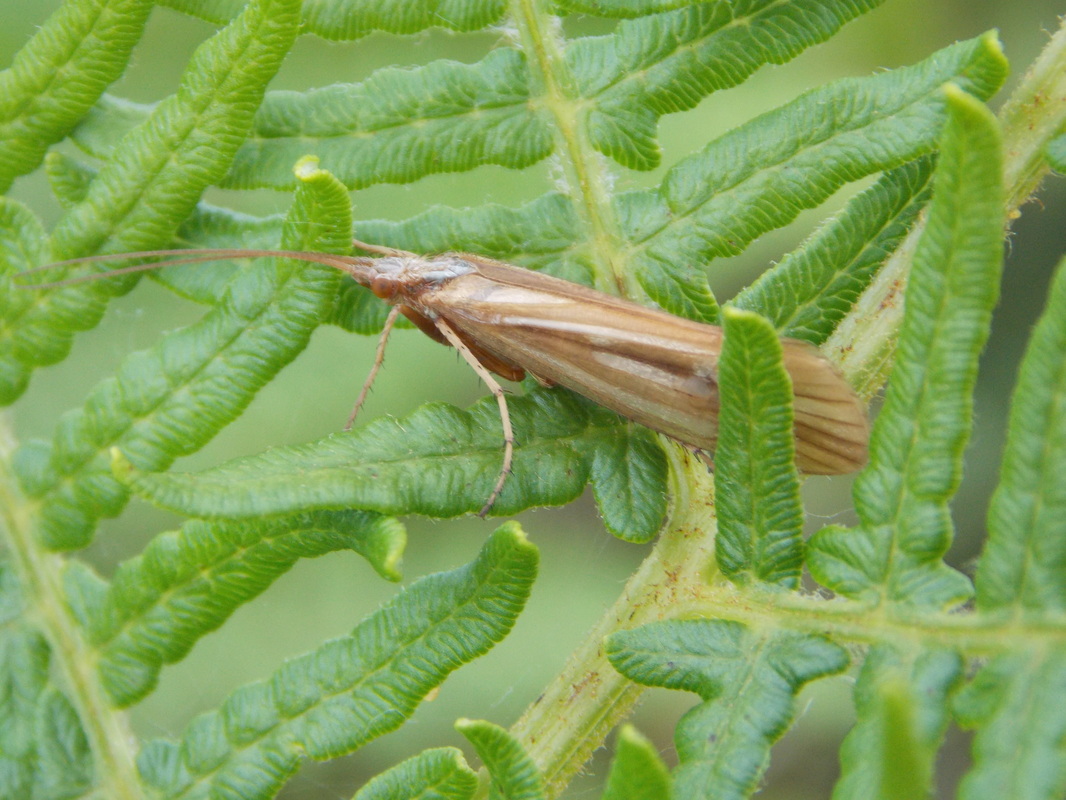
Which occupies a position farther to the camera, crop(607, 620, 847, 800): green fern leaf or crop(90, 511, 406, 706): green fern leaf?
crop(90, 511, 406, 706): green fern leaf

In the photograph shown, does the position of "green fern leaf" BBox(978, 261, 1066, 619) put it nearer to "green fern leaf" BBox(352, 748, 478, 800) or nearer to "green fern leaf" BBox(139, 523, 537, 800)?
"green fern leaf" BBox(139, 523, 537, 800)

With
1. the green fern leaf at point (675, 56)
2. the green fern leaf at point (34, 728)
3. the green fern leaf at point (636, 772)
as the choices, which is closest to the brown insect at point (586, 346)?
the green fern leaf at point (675, 56)

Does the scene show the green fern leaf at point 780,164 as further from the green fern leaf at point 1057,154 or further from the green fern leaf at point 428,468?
the green fern leaf at point 428,468

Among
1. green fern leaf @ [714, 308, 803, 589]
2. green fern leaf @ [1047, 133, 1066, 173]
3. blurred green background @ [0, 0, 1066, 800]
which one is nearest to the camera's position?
green fern leaf @ [714, 308, 803, 589]

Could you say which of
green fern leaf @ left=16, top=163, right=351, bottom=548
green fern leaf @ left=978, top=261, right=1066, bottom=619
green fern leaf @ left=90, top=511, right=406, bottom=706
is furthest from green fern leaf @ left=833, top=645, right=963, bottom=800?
green fern leaf @ left=16, top=163, right=351, bottom=548

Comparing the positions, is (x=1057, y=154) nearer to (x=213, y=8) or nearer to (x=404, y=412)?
(x=213, y=8)

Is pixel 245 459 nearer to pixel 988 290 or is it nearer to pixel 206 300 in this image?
pixel 206 300
